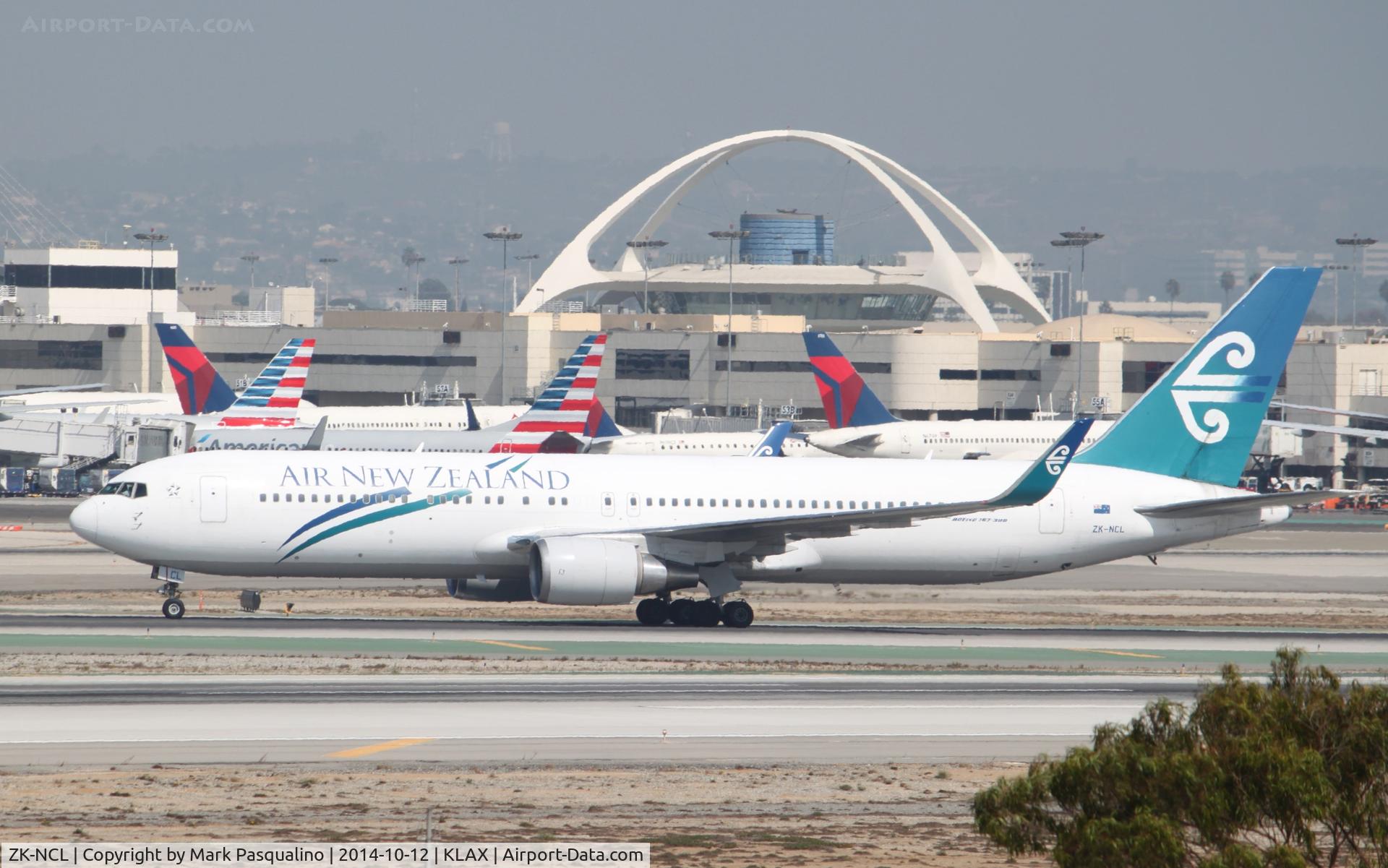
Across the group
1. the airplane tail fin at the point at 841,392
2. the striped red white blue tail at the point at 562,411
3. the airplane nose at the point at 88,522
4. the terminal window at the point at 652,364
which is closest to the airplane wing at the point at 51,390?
the striped red white blue tail at the point at 562,411

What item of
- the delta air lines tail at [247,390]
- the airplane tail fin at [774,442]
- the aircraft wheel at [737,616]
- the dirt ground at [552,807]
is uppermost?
the delta air lines tail at [247,390]

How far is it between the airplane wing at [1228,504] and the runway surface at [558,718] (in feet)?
31.3

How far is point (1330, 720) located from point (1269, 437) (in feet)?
324

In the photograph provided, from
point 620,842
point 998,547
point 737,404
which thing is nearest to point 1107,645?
point 998,547

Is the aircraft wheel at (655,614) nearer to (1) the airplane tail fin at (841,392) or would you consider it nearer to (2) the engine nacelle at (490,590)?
(2) the engine nacelle at (490,590)

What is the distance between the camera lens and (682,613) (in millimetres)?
40188

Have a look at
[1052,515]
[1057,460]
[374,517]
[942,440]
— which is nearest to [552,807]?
[374,517]

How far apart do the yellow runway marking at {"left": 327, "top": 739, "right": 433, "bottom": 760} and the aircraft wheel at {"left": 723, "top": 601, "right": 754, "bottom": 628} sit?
1630 cm

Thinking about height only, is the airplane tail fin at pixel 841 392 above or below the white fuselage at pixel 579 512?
above

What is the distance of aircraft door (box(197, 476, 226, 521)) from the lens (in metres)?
38.1

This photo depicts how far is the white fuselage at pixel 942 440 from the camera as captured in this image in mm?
99812

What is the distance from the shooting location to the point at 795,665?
33.5 meters

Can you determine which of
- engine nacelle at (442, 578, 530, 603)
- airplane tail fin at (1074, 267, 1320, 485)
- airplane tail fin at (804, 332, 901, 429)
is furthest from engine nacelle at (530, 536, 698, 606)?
airplane tail fin at (804, 332, 901, 429)

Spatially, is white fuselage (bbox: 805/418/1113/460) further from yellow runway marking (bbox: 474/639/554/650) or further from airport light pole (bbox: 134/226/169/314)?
airport light pole (bbox: 134/226/169/314)
